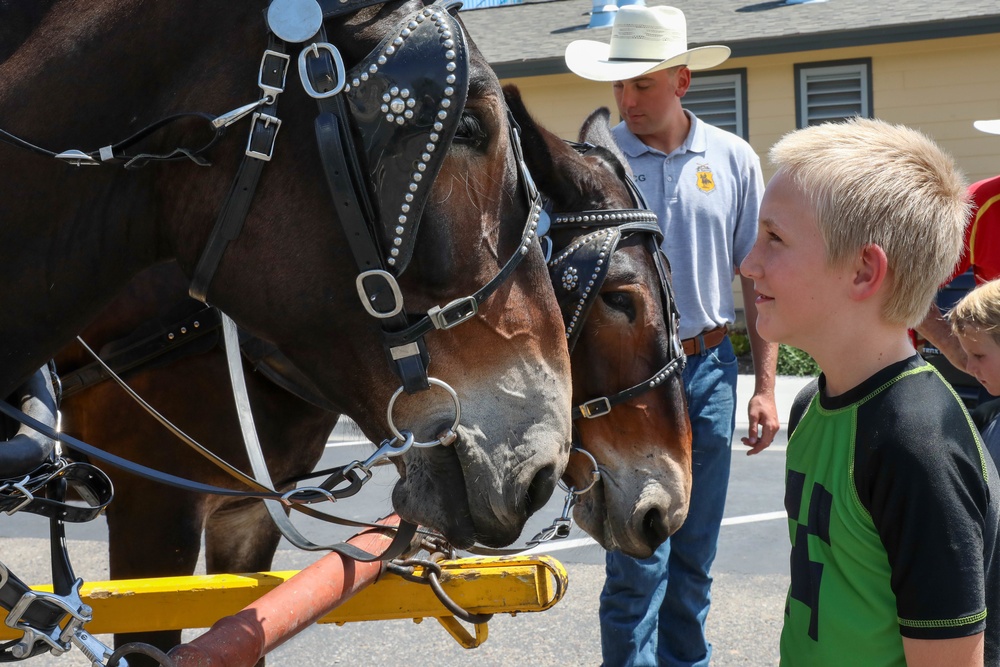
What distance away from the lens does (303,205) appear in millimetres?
1540

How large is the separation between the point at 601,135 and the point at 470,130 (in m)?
1.70

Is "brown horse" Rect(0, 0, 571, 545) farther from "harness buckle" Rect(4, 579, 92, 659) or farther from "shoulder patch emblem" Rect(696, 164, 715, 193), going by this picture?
"shoulder patch emblem" Rect(696, 164, 715, 193)

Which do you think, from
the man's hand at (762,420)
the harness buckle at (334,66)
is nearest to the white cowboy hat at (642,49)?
the man's hand at (762,420)

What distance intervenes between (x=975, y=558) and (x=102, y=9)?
155 cm

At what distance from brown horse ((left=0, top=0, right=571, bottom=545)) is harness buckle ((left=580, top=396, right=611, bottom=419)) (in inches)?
43.7

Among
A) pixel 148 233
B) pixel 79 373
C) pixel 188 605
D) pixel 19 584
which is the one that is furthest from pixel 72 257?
pixel 188 605

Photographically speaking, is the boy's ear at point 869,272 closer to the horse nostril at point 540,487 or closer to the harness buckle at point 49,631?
the horse nostril at point 540,487

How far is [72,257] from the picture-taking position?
62.8 inches

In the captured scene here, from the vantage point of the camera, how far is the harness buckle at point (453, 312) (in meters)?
1.55

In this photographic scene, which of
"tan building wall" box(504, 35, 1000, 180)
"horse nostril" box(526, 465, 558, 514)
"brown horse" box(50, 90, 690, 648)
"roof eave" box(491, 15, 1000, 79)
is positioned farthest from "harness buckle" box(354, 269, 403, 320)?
"roof eave" box(491, 15, 1000, 79)

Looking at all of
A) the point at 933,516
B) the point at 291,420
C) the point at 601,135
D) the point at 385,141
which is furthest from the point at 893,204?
the point at 601,135

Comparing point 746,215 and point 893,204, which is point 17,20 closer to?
point 893,204

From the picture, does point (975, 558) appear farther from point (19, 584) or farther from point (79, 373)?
point (79, 373)

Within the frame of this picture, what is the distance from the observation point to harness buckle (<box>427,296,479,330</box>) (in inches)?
61.2
